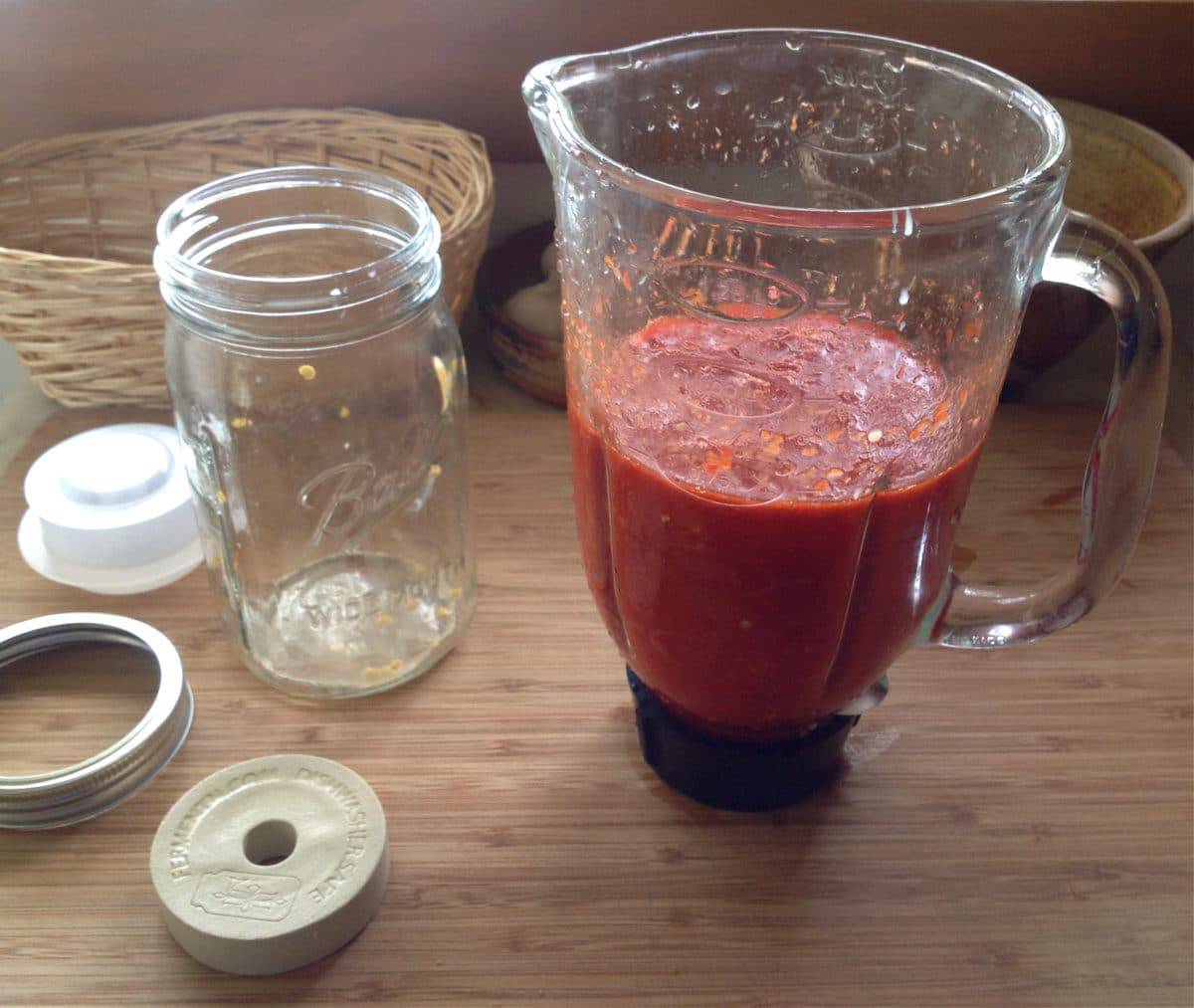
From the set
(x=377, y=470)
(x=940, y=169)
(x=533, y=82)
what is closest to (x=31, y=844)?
(x=377, y=470)

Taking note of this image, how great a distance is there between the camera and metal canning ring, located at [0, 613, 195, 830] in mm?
557

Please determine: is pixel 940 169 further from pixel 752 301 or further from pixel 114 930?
pixel 114 930

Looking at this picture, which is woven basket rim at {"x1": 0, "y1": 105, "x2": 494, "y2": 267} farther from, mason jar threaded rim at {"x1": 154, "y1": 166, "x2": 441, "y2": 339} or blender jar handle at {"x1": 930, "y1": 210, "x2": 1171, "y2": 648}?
blender jar handle at {"x1": 930, "y1": 210, "x2": 1171, "y2": 648}

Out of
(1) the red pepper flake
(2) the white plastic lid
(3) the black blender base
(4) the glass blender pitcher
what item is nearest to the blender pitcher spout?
(4) the glass blender pitcher

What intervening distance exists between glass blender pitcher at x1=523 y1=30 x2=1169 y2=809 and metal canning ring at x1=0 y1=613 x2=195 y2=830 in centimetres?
25

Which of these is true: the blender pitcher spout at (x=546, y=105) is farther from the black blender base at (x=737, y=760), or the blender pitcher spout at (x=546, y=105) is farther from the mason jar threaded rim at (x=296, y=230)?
the black blender base at (x=737, y=760)

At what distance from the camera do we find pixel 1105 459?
50cm

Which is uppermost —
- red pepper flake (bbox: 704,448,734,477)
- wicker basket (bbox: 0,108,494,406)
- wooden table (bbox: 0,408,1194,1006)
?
red pepper flake (bbox: 704,448,734,477)

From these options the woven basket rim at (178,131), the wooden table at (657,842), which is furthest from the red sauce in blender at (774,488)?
the woven basket rim at (178,131)

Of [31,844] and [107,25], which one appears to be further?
[107,25]

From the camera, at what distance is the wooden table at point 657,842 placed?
0.51 m

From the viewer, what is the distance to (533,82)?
48 centimetres

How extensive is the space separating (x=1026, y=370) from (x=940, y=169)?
382 millimetres

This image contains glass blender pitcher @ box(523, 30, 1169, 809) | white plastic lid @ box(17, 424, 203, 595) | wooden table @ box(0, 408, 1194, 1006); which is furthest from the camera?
white plastic lid @ box(17, 424, 203, 595)
